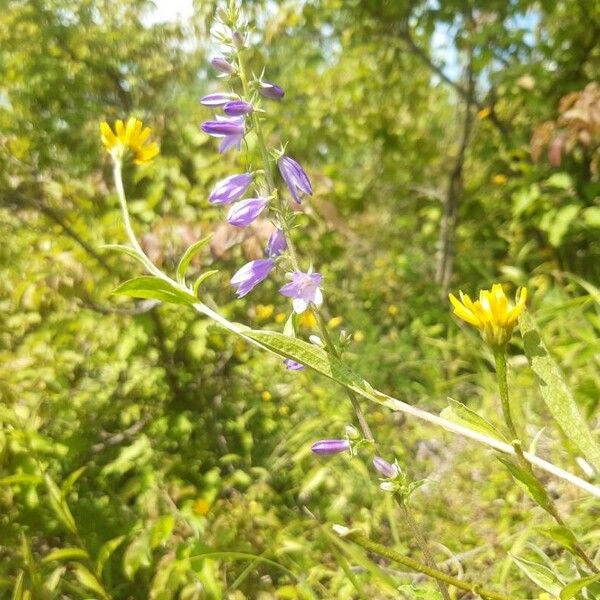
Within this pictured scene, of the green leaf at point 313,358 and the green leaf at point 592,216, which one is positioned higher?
the green leaf at point 592,216

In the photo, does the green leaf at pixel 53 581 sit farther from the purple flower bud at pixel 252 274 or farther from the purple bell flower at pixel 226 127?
the purple bell flower at pixel 226 127

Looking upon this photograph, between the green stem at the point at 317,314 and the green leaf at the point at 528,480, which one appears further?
the green stem at the point at 317,314

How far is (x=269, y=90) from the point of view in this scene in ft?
3.09

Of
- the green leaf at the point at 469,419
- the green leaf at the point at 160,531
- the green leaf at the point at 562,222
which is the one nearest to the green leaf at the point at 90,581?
→ the green leaf at the point at 160,531

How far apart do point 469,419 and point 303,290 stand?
0.29 metres

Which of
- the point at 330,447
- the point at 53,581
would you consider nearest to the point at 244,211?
the point at 330,447

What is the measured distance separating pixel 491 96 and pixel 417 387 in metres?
1.52

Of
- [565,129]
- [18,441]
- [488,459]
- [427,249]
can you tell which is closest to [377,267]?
[427,249]

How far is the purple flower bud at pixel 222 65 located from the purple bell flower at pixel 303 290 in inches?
13.6

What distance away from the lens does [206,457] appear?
2129 millimetres

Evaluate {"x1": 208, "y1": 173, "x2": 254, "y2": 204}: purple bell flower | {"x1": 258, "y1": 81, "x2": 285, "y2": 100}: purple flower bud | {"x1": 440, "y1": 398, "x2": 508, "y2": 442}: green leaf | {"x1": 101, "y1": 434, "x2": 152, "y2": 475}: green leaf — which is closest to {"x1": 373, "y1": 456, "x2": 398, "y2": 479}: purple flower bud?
{"x1": 440, "y1": 398, "x2": 508, "y2": 442}: green leaf

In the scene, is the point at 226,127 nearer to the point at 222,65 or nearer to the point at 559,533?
the point at 222,65

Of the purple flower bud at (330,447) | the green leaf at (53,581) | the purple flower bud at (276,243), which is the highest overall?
the purple flower bud at (276,243)

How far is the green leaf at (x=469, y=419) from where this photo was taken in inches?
29.1
